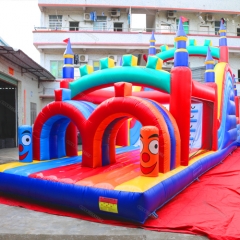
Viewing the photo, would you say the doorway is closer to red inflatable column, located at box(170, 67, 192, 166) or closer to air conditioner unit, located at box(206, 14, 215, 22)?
red inflatable column, located at box(170, 67, 192, 166)

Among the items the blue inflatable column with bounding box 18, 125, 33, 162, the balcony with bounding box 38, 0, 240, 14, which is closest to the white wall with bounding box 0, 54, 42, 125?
the balcony with bounding box 38, 0, 240, 14

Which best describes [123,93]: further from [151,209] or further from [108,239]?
[108,239]

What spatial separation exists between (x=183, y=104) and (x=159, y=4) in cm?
1234

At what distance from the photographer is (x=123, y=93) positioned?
14.3 feet

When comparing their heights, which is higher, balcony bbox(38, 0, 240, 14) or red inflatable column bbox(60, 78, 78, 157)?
balcony bbox(38, 0, 240, 14)

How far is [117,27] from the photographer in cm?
1620

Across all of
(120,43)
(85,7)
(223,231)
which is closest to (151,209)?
(223,231)

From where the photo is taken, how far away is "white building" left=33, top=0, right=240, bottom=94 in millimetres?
14562

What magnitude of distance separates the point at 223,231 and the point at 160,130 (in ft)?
5.00

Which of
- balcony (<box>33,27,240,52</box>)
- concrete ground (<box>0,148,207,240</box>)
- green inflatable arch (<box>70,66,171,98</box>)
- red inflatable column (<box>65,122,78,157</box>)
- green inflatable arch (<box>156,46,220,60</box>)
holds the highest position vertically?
balcony (<box>33,27,240,52</box>)

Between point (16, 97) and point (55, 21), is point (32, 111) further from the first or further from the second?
point (55, 21)

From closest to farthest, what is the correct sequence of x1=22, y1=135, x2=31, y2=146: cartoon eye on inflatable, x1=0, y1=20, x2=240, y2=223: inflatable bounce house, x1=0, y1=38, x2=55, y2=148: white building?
x1=0, y1=20, x2=240, y2=223: inflatable bounce house
x1=22, y1=135, x2=31, y2=146: cartoon eye on inflatable
x1=0, y1=38, x2=55, y2=148: white building

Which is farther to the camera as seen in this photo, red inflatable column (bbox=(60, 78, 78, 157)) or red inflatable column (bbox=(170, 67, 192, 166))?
red inflatable column (bbox=(60, 78, 78, 157))

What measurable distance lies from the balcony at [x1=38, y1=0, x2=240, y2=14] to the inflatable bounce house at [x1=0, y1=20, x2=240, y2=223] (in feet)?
33.4
